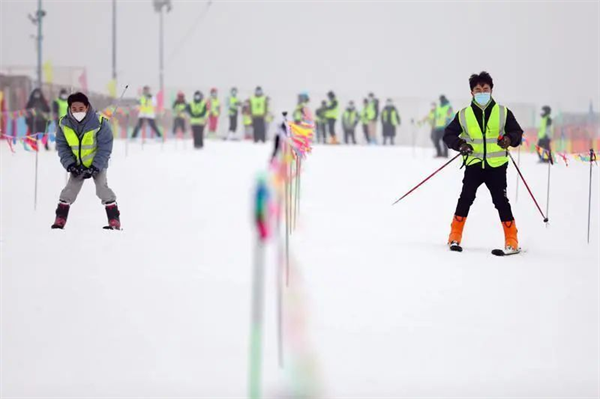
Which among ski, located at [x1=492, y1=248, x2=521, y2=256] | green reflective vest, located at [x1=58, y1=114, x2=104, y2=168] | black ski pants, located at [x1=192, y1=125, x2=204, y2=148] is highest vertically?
black ski pants, located at [x1=192, y1=125, x2=204, y2=148]

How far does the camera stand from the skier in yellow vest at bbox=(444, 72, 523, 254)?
7422 millimetres

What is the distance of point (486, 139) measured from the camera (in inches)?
295

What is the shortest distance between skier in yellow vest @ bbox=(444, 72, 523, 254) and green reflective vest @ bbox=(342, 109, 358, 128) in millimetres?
21356

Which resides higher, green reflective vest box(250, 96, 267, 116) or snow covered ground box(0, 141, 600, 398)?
green reflective vest box(250, 96, 267, 116)

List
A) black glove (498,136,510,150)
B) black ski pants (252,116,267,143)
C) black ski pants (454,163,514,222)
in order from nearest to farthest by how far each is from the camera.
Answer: black glove (498,136,510,150)
black ski pants (454,163,514,222)
black ski pants (252,116,267,143)

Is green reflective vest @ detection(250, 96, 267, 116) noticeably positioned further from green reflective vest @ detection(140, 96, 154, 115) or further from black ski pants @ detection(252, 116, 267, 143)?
green reflective vest @ detection(140, 96, 154, 115)

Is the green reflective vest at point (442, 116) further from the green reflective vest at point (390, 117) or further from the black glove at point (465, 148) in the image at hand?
the black glove at point (465, 148)

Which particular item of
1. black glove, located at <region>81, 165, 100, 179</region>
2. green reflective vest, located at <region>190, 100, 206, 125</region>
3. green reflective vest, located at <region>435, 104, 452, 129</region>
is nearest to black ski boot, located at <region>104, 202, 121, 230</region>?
black glove, located at <region>81, 165, 100, 179</region>

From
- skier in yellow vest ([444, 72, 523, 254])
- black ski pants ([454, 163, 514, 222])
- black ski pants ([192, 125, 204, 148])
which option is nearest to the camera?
skier in yellow vest ([444, 72, 523, 254])

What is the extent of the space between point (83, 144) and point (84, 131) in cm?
11

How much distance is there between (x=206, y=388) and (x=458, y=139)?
162 inches

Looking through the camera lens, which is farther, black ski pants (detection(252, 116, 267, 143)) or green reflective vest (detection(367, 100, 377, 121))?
green reflective vest (detection(367, 100, 377, 121))

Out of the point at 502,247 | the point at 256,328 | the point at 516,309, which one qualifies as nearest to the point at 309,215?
the point at 502,247

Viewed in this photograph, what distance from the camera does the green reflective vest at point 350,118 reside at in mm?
29000
